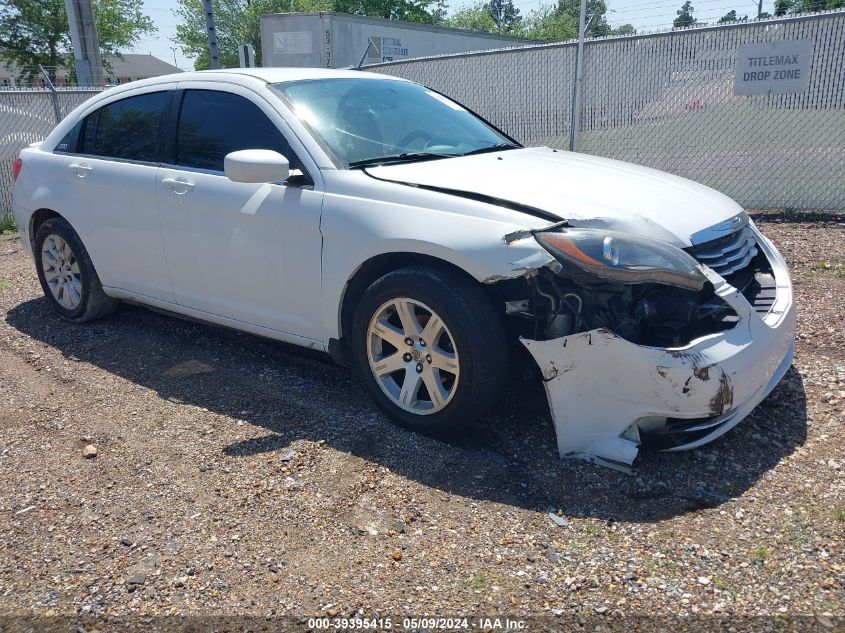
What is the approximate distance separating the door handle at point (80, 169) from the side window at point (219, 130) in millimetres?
892

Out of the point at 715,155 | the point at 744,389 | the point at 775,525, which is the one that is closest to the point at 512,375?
the point at 744,389

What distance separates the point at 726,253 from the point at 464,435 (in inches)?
59.8

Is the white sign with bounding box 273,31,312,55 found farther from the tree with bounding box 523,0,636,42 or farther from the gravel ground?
the tree with bounding box 523,0,636,42

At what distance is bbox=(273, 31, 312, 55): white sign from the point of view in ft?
57.6

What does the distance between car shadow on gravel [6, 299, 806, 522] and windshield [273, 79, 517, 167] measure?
1.36m

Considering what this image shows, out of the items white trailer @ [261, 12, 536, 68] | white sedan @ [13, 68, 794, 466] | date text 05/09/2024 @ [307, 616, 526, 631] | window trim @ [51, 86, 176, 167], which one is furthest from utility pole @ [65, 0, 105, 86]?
date text 05/09/2024 @ [307, 616, 526, 631]

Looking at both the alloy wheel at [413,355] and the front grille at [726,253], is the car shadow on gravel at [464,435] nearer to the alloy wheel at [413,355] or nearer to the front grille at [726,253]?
the alloy wheel at [413,355]

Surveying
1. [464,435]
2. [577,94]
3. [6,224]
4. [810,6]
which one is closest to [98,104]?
[464,435]

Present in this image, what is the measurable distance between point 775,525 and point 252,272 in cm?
283

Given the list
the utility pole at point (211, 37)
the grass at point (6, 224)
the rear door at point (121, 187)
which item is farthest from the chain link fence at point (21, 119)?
the rear door at point (121, 187)

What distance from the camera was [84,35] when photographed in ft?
49.2

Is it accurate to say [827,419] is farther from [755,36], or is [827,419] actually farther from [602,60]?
[602,60]

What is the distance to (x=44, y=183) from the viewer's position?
5.43 m

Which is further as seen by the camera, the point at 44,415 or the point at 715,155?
the point at 715,155
